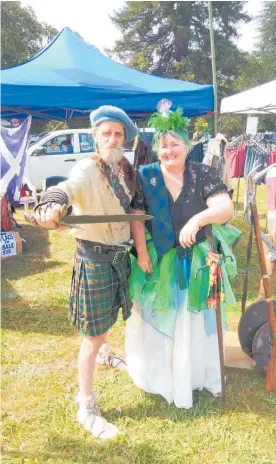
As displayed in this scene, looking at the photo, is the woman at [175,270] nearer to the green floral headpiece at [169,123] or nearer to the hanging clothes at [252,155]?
the green floral headpiece at [169,123]

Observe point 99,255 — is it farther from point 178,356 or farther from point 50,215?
point 178,356

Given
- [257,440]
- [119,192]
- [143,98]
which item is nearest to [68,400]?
[257,440]

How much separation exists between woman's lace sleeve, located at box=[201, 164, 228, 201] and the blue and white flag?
429 cm

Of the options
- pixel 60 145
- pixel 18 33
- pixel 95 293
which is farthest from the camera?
pixel 18 33

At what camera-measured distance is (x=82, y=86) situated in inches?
162

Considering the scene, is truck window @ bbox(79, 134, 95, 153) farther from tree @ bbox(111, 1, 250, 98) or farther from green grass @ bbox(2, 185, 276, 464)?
tree @ bbox(111, 1, 250, 98)

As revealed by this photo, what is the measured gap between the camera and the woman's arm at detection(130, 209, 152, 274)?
2060 millimetres

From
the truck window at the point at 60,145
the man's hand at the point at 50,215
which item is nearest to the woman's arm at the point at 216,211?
the man's hand at the point at 50,215

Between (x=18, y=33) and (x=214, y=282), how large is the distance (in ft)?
93.3

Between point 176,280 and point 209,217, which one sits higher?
point 209,217

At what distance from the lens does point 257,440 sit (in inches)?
82.0

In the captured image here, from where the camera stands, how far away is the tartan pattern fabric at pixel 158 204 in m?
2.06

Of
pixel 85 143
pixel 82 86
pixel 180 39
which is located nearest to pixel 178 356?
pixel 82 86

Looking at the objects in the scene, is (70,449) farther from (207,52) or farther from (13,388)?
(207,52)
